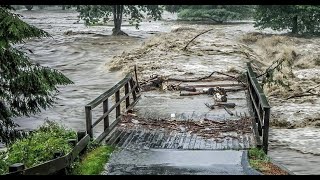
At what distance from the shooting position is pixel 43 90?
32.1 ft

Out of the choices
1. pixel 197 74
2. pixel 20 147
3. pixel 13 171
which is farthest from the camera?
pixel 197 74

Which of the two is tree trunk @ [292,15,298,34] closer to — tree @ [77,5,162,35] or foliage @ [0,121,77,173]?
tree @ [77,5,162,35]

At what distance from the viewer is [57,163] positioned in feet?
21.2

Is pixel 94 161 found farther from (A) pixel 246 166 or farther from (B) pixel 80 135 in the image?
(A) pixel 246 166

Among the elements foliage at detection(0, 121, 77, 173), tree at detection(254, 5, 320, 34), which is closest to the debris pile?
foliage at detection(0, 121, 77, 173)

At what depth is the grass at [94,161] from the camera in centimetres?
739

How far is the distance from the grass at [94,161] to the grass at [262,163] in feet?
8.24

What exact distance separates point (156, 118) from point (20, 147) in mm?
5038

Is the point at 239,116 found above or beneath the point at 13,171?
beneath

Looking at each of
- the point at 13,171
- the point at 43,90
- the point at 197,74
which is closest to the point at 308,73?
the point at 197,74

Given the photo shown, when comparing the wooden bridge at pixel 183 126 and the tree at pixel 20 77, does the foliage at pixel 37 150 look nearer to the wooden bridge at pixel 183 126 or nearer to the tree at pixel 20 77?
the wooden bridge at pixel 183 126

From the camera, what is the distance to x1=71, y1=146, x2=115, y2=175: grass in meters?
7.39

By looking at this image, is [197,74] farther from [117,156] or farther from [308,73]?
[117,156]

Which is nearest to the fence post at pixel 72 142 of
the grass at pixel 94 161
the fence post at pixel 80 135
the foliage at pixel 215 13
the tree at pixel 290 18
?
the grass at pixel 94 161
